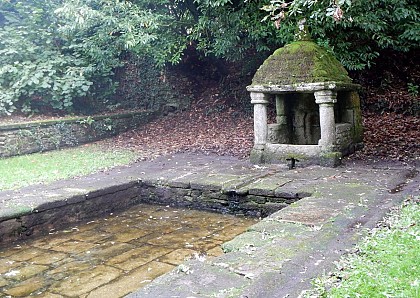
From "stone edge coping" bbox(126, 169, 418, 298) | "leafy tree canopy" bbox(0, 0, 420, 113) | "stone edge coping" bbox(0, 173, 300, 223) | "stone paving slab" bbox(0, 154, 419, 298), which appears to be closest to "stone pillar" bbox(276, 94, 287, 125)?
"stone paving slab" bbox(0, 154, 419, 298)

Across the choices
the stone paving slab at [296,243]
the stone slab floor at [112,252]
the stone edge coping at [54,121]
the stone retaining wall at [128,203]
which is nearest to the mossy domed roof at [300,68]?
the stone paving slab at [296,243]

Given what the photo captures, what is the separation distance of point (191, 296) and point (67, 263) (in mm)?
2177

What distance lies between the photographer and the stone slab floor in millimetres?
3844

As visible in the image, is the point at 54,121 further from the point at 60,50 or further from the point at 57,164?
the point at 60,50

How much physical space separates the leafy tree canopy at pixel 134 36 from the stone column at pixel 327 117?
7.17 ft

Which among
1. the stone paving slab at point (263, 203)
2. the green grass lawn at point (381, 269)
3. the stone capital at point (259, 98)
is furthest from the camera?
the stone capital at point (259, 98)

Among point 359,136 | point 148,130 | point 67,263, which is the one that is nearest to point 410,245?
point 67,263

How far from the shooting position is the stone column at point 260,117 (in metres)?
7.38

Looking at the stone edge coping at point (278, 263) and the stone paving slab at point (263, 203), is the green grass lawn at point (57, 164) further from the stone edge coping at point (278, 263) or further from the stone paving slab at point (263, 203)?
the stone edge coping at point (278, 263)

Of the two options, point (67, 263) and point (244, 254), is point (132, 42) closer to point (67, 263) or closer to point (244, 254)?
point (67, 263)

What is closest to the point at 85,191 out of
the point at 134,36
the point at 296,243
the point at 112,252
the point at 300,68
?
the point at 112,252

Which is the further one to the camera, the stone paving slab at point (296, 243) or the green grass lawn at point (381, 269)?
the stone paving slab at point (296, 243)

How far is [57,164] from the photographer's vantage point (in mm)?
8492

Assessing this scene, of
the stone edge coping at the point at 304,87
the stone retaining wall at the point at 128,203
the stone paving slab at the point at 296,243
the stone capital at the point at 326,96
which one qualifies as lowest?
the stone retaining wall at the point at 128,203
